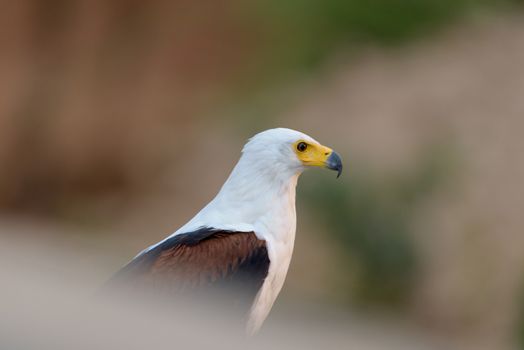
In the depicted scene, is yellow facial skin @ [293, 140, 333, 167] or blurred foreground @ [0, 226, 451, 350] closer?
blurred foreground @ [0, 226, 451, 350]

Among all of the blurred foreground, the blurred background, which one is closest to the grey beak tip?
the blurred foreground

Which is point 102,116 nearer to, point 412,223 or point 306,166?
point 412,223

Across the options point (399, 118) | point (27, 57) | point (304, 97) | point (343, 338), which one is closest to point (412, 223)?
point (399, 118)

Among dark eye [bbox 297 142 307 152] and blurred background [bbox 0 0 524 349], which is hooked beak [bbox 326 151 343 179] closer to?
dark eye [bbox 297 142 307 152]

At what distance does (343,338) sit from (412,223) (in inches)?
257

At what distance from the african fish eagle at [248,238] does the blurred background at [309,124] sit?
4689 mm

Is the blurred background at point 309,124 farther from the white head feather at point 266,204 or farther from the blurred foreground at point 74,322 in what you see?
the blurred foreground at point 74,322

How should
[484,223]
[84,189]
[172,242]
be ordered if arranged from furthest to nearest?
[84,189] < [484,223] < [172,242]

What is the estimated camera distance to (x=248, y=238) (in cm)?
329

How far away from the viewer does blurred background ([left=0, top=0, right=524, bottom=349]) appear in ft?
27.9

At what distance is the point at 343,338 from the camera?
5.67 feet

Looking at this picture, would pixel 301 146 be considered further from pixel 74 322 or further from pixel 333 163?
pixel 74 322

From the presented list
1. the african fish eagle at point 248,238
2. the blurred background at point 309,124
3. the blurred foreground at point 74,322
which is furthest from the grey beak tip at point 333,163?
the blurred background at point 309,124

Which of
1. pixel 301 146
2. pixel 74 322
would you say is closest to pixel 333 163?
pixel 301 146
